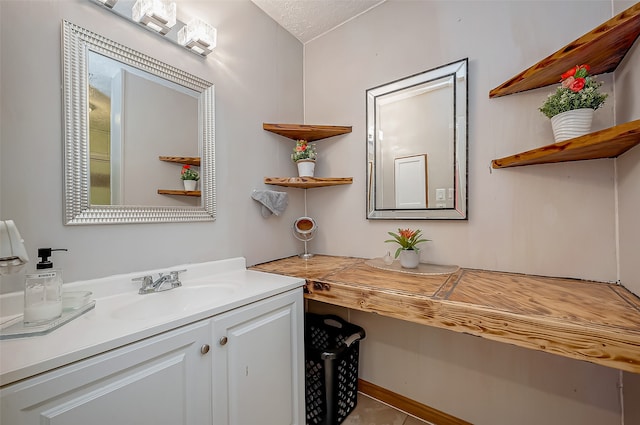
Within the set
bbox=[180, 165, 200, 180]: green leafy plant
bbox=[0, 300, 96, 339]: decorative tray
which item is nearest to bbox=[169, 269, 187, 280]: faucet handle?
bbox=[0, 300, 96, 339]: decorative tray

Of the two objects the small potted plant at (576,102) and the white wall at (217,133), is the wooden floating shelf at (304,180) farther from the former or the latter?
the small potted plant at (576,102)

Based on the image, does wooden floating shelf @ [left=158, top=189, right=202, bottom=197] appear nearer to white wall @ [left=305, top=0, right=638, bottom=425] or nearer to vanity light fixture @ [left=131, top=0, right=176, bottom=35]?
vanity light fixture @ [left=131, top=0, right=176, bottom=35]

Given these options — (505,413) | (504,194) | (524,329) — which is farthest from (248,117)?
(505,413)

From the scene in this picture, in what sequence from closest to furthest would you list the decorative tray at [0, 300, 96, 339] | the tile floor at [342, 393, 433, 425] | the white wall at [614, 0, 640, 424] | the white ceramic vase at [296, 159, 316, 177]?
the decorative tray at [0, 300, 96, 339]
the white wall at [614, 0, 640, 424]
the tile floor at [342, 393, 433, 425]
the white ceramic vase at [296, 159, 316, 177]

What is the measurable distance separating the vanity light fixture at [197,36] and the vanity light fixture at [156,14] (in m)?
0.09

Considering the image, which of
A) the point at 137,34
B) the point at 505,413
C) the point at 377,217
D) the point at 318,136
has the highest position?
the point at 137,34

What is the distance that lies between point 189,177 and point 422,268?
1434 mm

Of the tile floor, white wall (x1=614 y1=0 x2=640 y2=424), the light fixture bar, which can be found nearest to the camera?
white wall (x1=614 y1=0 x2=640 y2=424)

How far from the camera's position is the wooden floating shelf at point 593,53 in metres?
0.86

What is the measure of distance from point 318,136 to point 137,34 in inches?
46.7

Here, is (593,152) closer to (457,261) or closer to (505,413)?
(457,261)

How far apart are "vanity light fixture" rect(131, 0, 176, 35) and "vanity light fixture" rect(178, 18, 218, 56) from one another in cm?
9

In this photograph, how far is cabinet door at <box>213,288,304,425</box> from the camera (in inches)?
37.4

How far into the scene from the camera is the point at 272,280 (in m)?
1.32
